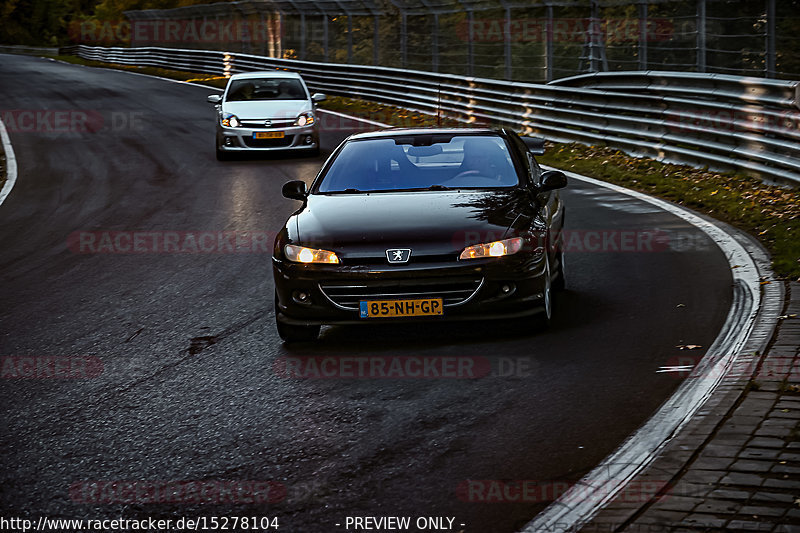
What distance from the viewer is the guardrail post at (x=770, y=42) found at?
14273 millimetres

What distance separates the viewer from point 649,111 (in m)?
16.9

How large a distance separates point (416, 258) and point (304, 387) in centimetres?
121

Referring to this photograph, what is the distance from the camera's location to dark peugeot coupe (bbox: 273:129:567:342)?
23.1ft

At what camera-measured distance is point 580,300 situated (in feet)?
27.7

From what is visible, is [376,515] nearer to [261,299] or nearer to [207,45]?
[261,299]

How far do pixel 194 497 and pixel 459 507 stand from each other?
1116mm

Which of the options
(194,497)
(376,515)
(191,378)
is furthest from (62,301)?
(376,515)

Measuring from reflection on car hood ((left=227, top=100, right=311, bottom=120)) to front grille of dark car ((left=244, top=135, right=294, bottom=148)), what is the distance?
0.39m

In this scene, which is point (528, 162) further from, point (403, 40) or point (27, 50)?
point (27, 50)

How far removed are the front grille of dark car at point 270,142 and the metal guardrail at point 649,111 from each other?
14.0ft
